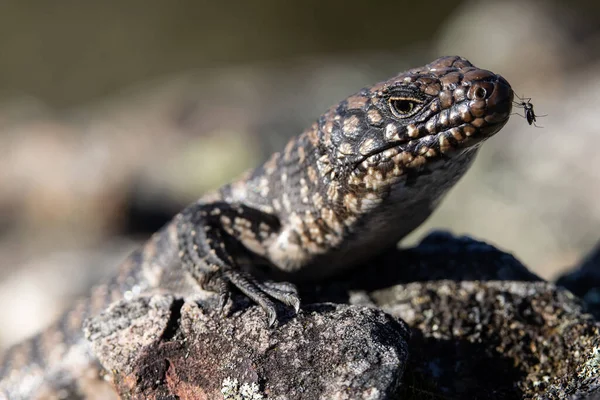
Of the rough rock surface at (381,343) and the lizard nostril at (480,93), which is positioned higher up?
the lizard nostril at (480,93)

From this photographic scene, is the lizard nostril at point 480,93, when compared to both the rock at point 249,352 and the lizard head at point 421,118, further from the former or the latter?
the rock at point 249,352

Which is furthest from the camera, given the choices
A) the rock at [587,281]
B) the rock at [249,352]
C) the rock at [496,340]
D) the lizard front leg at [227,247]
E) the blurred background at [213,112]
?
the blurred background at [213,112]

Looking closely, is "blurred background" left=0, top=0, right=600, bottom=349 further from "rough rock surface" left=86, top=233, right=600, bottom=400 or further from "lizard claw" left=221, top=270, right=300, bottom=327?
"lizard claw" left=221, top=270, right=300, bottom=327

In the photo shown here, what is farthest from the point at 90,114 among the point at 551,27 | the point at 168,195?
the point at 551,27

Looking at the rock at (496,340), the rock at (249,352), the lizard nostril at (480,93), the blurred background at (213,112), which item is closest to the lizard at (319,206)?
the lizard nostril at (480,93)

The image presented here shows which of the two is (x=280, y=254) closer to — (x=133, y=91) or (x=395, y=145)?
(x=395, y=145)

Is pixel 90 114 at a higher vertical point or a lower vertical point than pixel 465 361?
higher
